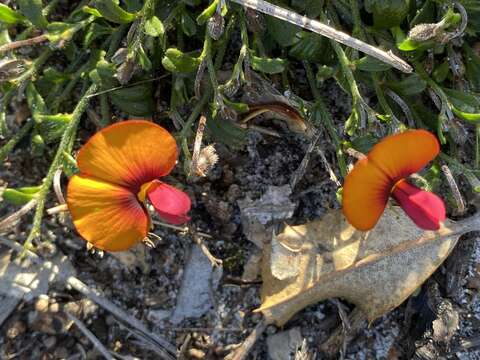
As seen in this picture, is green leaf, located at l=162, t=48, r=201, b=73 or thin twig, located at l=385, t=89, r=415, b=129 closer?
green leaf, located at l=162, t=48, r=201, b=73

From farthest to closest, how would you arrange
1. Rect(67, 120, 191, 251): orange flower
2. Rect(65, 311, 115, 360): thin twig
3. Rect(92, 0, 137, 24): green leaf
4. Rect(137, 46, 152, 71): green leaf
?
Rect(65, 311, 115, 360): thin twig < Rect(137, 46, 152, 71): green leaf < Rect(92, 0, 137, 24): green leaf < Rect(67, 120, 191, 251): orange flower

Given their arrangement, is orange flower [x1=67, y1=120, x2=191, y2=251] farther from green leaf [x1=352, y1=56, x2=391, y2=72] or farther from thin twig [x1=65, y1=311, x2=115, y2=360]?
green leaf [x1=352, y1=56, x2=391, y2=72]

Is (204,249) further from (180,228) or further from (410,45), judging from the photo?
(410,45)

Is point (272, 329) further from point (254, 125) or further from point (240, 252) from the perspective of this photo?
point (254, 125)

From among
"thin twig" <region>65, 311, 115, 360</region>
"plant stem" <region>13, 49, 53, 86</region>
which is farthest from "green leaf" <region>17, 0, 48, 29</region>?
"thin twig" <region>65, 311, 115, 360</region>

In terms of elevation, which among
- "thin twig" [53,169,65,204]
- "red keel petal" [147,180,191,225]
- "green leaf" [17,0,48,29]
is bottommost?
"thin twig" [53,169,65,204]

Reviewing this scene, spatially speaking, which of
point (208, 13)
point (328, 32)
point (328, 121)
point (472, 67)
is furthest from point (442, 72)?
point (208, 13)
